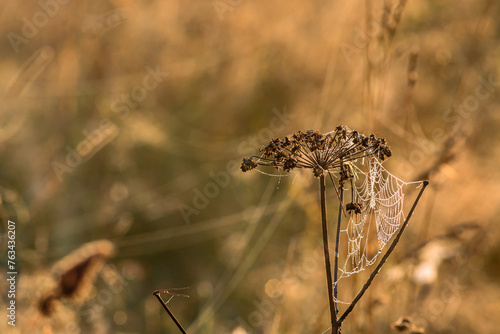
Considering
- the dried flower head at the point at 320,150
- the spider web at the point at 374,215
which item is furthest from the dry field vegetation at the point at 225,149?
the dried flower head at the point at 320,150

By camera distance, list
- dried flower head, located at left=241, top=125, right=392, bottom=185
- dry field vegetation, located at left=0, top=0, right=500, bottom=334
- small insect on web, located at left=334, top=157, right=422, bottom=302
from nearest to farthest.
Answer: dried flower head, located at left=241, top=125, right=392, bottom=185 < small insect on web, located at left=334, top=157, right=422, bottom=302 < dry field vegetation, located at left=0, top=0, right=500, bottom=334

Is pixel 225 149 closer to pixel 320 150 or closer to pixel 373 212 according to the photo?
pixel 373 212

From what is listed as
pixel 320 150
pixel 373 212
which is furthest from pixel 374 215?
pixel 320 150

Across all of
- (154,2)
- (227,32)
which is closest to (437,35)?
(227,32)

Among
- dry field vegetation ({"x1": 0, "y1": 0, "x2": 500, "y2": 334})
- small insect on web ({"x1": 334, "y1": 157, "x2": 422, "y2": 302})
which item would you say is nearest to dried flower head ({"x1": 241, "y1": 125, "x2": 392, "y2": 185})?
small insect on web ({"x1": 334, "y1": 157, "x2": 422, "y2": 302})

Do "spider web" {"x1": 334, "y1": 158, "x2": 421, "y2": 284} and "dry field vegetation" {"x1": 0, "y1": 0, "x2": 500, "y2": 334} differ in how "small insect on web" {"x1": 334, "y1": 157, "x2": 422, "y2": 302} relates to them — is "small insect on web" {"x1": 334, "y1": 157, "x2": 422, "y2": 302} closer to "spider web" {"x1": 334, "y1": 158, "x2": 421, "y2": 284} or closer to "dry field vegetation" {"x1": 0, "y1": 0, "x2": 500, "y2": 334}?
"spider web" {"x1": 334, "y1": 158, "x2": 421, "y2": 284}

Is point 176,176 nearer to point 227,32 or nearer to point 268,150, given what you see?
point 227,32
